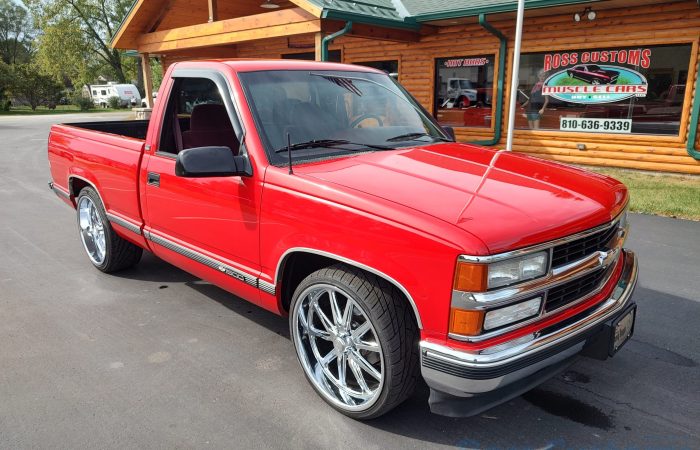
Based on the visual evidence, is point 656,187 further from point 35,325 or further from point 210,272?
point 35,325

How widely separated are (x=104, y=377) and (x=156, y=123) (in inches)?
74.7

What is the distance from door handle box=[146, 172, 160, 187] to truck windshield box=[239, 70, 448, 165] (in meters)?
1.07

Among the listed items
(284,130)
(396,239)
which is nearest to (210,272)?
(284,130)

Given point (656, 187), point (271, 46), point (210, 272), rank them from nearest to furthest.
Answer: point (210, 272) → point (656, 187) → point (271, 46)

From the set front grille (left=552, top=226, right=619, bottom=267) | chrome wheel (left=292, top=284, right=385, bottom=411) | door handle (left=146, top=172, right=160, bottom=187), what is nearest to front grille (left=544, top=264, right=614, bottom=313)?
front grille (left=552, top=226, right=619, bottom=267)

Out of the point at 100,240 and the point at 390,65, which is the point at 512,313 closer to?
the point at 100,240

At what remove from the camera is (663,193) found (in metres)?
8.78

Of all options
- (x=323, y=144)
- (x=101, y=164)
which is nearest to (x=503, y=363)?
(x=323, y=144)

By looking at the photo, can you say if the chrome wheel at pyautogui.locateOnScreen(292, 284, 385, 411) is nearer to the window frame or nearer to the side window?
the window frame

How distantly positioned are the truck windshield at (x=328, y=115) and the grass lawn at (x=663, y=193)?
515cm

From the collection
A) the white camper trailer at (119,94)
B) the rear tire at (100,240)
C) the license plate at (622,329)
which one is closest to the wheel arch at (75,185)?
the rear tire at (100,240)

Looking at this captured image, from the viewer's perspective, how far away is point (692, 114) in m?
9.77

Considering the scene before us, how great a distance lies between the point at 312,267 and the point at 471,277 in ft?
4.12

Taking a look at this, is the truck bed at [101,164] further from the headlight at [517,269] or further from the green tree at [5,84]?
the green tree at [5,84]
